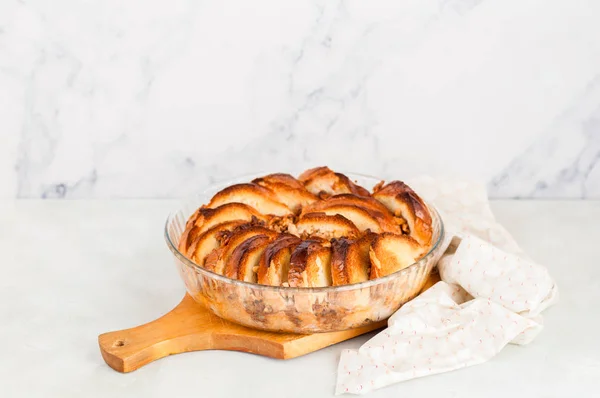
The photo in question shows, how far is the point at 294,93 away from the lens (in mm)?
1776

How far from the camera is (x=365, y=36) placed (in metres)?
1.72

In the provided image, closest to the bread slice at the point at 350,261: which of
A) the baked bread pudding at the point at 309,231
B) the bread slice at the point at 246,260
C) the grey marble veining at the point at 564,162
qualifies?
the baked bread pudding at the point at 309,231

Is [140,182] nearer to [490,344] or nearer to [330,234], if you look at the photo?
[330,234]

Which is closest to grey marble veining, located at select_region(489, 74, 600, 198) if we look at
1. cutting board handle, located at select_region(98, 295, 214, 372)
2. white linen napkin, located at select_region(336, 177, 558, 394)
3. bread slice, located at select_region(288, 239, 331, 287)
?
white linen napkin, located at select_region(336, 177, 558, 394)

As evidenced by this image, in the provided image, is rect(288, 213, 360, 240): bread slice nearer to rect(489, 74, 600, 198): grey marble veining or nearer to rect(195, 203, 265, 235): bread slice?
rect(195, 203, 265, 235): bread slice

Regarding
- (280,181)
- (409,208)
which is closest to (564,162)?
(409,208)

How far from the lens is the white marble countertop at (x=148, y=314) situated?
1161mm

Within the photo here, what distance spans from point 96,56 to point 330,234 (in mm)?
738

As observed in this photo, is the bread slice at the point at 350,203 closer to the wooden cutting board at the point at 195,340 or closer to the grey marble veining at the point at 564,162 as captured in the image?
the wooden cutting board at the point at 195,340

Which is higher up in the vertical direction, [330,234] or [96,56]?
[96,56]

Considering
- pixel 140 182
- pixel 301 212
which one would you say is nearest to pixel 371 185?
pixel 301 212

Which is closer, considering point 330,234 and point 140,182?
point 330,234

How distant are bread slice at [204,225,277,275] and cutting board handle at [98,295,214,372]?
92 millimetres

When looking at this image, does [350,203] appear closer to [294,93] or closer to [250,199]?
[250,199]
